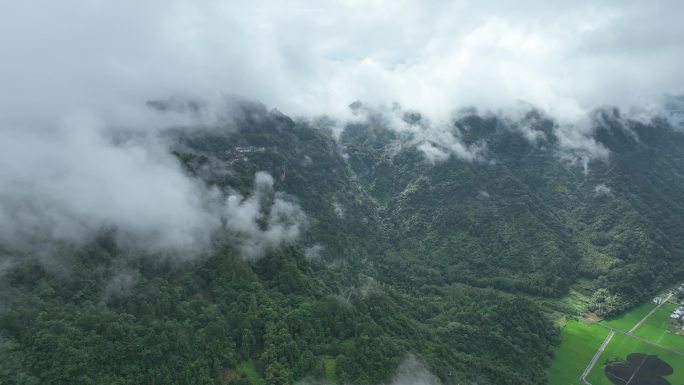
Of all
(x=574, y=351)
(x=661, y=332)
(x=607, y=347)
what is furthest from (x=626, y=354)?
(x=661, y=332)

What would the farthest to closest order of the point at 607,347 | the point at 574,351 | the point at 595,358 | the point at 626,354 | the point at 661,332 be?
the point at 661,332 → the point at 607,347 → the point at 574,351 → the point at 626,354 → the point at 595,358

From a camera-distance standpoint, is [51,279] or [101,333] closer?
[101,333]

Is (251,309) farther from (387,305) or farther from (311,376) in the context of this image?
(387,305)

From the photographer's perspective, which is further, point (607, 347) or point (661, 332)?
point (661, 332)

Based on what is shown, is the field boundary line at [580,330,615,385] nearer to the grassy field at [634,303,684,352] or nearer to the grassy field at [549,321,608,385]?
the grassy field at [549,321,608,385]

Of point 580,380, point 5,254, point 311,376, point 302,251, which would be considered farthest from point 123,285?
point 580,380

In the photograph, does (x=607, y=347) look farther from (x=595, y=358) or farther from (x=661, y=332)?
(x=661, y=332)
